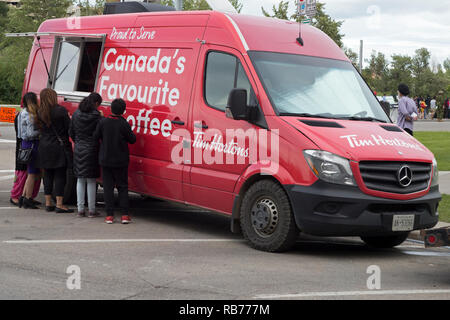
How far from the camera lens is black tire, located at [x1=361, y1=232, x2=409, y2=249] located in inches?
334

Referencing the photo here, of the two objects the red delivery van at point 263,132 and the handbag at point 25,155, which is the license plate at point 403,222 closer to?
the red delivery van at point 263,132

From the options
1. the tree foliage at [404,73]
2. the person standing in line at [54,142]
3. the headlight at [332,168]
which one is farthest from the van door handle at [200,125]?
the tree foliage at [404,73]

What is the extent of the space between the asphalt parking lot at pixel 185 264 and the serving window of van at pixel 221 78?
1672 mm

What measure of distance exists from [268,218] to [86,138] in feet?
10.4

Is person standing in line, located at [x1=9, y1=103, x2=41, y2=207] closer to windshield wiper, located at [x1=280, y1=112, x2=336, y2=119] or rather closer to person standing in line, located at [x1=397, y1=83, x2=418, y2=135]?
windshield wiper, located at [x1=280, y1=112, x2=336, y2=119]

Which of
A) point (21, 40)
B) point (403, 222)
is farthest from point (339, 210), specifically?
point (21, 40)

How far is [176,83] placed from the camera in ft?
29.9

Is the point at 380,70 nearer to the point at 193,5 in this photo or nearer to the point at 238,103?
the point at 193,5

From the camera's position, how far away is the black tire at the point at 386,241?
8.49m

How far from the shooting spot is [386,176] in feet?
24.7

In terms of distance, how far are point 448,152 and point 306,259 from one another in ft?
46.0

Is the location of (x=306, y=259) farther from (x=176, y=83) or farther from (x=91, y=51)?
(x=91, y=51)

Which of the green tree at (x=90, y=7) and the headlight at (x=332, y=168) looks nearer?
the headlight at (x=332, y=168)
